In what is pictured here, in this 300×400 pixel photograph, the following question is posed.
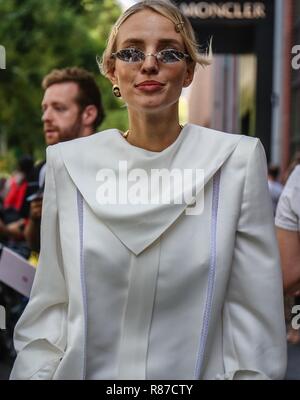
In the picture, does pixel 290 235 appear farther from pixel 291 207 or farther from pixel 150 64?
pixel 150 64

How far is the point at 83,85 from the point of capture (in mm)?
3760

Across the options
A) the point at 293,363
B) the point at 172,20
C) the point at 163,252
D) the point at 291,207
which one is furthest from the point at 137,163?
the point at 293,363

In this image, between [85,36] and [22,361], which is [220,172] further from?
[85,36]

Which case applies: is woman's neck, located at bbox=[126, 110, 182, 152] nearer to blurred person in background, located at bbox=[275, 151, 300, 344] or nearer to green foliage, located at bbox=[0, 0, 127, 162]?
blurred person in background, located at bbox=[275, 151, 300, 344]

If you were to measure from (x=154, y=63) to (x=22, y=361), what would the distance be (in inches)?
30.8

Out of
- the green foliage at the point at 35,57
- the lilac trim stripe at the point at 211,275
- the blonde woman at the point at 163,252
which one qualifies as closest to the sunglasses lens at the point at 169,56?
the blonde woman at the point at 163,252

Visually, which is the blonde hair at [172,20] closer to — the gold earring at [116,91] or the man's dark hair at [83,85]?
the gold earring at [116,91]

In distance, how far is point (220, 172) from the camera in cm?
205

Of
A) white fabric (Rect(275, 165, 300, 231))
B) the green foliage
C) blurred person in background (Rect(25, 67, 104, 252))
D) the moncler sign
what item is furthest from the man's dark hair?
the green foliage

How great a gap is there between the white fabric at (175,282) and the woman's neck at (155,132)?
0.16 ft

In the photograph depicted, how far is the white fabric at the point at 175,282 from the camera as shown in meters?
2.02

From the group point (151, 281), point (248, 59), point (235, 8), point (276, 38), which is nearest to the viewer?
point (151, 281)

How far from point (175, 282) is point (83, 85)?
74.9 inches
